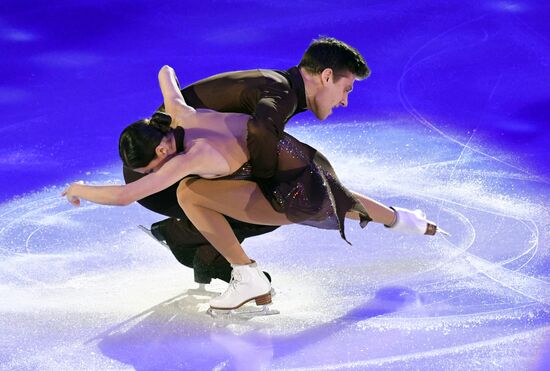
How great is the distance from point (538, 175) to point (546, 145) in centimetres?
38

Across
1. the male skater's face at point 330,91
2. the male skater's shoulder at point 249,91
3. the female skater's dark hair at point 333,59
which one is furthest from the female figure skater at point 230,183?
the female skater's dark hair at point 333,59

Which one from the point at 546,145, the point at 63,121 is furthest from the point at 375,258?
the point at 63,121

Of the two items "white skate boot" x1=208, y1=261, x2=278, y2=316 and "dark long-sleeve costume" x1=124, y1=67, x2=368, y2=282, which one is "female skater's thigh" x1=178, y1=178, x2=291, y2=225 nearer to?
"dark long-sleeve costume" x1=124, y1=67, x2=368, y2=282

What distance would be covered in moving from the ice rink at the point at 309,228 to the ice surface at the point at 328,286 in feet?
0.03

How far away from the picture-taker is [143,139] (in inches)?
133

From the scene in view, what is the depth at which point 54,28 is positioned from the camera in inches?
263

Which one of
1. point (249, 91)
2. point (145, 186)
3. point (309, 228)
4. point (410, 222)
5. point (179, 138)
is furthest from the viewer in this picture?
point (309, 228)

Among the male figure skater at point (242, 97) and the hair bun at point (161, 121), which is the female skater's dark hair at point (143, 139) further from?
the male figure skater at point (242, 97)

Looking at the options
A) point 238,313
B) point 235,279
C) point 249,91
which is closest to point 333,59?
point 249,91

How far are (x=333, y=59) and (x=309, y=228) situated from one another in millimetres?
1005

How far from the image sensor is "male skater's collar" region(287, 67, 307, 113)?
3812mm

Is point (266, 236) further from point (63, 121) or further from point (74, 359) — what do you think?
point (63, 121)

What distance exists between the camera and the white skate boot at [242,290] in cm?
358

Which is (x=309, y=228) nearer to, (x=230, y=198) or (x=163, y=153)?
(x=230, y=198)
